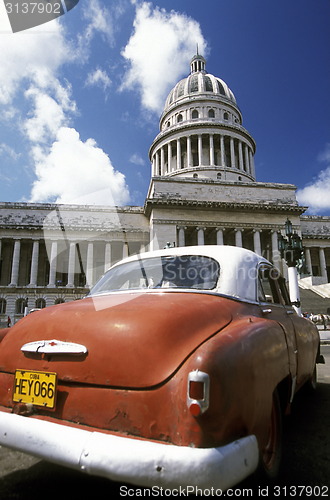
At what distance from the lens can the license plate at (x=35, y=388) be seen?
2.01 metres

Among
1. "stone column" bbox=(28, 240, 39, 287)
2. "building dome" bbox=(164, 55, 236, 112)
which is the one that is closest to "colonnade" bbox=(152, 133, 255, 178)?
"building dome" bbox=(164, 55, 236, 112)

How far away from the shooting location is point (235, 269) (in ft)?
8.70

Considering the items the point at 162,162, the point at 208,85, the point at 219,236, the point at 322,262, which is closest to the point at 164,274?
the point at 219,236

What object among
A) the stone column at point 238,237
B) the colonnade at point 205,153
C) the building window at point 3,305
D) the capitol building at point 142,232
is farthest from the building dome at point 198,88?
the building window at point 3,305

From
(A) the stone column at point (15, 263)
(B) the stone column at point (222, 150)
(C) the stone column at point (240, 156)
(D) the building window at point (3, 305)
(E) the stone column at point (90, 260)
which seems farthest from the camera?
(C) the stone column at point (240, 156)

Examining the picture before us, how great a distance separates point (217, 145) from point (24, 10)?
168 ft

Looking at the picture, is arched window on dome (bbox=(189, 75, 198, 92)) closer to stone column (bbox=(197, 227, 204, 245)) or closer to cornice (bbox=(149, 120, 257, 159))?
cornice (bbox=(149, 120, 257, 159))

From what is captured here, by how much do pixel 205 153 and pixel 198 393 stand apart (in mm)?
52466

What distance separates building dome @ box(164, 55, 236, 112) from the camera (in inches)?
2198

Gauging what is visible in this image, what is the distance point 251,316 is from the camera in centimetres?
247

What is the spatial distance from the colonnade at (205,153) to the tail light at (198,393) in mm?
49600

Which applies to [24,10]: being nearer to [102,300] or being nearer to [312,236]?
[102,300]

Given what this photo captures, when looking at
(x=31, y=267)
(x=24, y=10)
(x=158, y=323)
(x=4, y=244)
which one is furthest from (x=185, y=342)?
(x=4, y=244)

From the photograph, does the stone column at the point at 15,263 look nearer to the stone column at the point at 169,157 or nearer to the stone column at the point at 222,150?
the stone column at the point at 169,157
